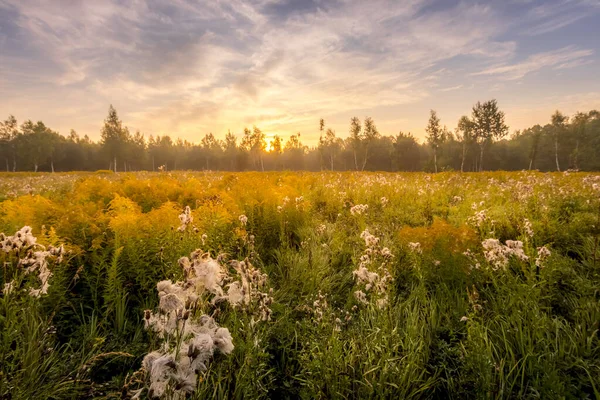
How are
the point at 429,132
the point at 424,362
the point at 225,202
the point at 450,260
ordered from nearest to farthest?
the point at 424,362
the point at 450,260
the point at 225,202
the point at 429,132

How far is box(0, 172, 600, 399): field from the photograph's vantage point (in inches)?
69.7

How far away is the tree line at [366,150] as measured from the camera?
166ft

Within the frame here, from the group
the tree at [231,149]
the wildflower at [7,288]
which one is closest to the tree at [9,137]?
the tree at [231,149]

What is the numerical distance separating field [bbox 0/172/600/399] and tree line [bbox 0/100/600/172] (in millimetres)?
43448

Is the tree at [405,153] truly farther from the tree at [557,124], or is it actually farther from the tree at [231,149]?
the tree at [231,149]

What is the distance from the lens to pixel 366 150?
58.2 metres

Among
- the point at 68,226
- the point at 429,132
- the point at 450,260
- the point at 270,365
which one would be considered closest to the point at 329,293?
the point at 270,365

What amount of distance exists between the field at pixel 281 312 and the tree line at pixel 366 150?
43448 mm

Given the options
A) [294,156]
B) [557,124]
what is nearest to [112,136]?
[294,156]

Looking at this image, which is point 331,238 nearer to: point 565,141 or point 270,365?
point 270,365

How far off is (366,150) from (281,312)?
5797cm

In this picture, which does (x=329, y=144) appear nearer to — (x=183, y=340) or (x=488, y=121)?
(x=488, y=121)

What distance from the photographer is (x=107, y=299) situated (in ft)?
9.16

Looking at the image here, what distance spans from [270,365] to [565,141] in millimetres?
70645
